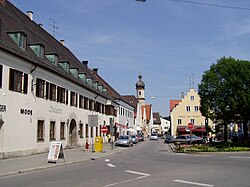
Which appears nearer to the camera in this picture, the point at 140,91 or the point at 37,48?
the point at 37,48

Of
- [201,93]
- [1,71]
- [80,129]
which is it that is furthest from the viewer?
[80,129]

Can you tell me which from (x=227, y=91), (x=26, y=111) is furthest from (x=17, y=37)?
(x=227, y=91)

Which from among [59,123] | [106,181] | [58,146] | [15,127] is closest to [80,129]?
[59,123]

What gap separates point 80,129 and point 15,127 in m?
17.1

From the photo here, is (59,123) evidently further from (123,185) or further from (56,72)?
(123,185)

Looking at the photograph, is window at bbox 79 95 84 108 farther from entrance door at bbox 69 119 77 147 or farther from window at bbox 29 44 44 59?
window at bbox 29 44 44 59

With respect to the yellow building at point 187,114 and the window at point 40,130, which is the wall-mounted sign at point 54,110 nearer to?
the window at point 40,130

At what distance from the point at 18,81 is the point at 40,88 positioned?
12.8 ft

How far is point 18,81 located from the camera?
24.1 metres

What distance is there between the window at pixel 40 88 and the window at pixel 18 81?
2.09 metres

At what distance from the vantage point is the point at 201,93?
34344 millimetres

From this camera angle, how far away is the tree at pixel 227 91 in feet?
102

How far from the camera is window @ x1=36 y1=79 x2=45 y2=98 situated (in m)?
27.3

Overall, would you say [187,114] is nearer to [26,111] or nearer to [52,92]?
[52,92]
